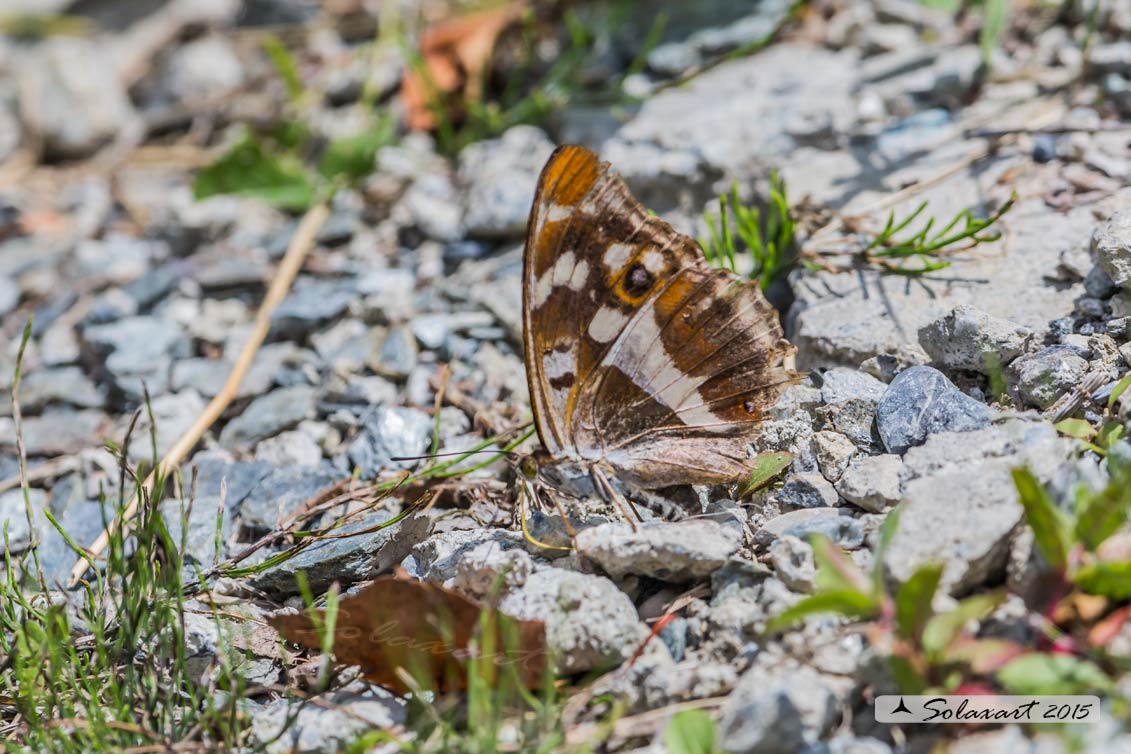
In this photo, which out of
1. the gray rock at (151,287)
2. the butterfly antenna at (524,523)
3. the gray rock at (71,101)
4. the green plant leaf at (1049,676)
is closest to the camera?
the green plant leaf at (1049,676)

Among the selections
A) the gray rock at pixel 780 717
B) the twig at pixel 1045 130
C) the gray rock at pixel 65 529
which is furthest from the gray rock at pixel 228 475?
the twig at pixel 1045 130

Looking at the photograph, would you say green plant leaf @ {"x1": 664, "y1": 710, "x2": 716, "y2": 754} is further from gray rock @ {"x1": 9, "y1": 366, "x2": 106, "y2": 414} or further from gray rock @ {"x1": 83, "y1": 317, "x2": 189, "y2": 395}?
gray rock @ {"x1": 9, "y1": 366, "x2": 106, "y2": 414}

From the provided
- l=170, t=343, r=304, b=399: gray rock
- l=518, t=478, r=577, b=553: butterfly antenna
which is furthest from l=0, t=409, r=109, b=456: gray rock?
l=518, t=478, r=577, b=553: butterfly antenna

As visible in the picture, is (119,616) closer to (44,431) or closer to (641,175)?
(44,431)

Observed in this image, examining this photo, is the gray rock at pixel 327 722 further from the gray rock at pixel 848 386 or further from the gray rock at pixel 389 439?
the gray rock at pixel 848 386

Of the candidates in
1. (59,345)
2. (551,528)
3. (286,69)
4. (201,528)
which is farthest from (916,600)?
(286,69)

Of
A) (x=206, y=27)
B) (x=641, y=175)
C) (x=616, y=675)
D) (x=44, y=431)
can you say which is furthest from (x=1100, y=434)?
(x=206, y=27)
